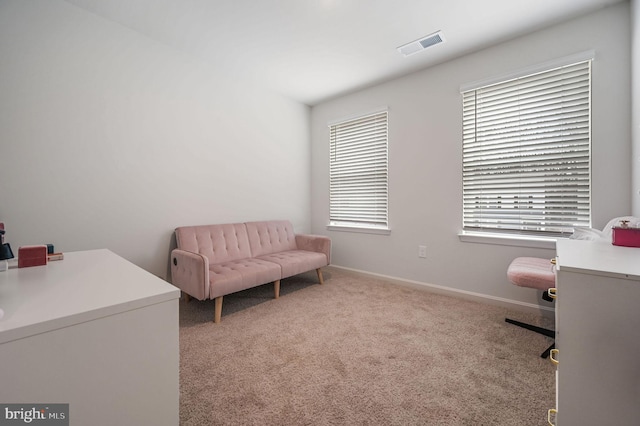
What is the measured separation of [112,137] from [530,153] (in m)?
3.77

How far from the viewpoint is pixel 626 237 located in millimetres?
1419

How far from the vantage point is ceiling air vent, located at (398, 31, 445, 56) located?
2469 millimetres

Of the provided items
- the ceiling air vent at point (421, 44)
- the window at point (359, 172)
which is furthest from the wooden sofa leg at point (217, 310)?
the ceiling air vent at point (421, 44)

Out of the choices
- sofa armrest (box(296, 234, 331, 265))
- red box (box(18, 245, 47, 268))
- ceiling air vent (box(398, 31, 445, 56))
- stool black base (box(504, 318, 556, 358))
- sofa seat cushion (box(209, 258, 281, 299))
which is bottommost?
stool black base (box(504, 318, 556, 358))

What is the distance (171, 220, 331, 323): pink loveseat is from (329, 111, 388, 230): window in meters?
0.70

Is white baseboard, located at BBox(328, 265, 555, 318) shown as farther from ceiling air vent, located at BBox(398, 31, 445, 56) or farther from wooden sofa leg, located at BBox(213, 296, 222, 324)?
ceiling air vent, located at BBox(398, 31, 445, 56)

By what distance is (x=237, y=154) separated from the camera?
3.32m

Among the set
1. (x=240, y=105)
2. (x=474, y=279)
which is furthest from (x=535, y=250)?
(x=240, y=105)

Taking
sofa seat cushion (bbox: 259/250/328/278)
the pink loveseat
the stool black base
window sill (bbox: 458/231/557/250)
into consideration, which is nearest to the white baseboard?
the stool black base

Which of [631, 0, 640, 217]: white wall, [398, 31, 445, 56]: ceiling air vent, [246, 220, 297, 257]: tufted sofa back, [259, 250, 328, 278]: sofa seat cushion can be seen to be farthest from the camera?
[246, 220, 297, 257]: tufted sofa back

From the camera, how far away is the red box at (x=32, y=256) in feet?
3.89

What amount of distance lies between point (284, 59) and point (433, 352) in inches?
121

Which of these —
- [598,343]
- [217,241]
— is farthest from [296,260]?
[598,343]

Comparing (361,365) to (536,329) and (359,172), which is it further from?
(359,172)
